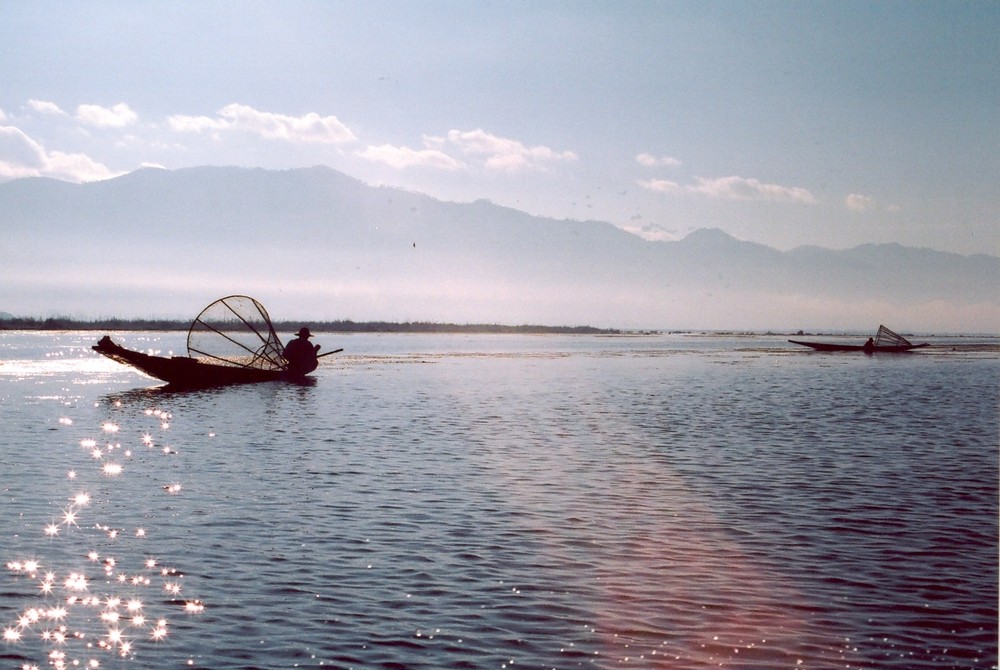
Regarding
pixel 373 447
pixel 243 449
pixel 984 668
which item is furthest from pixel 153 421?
pixel 984 668

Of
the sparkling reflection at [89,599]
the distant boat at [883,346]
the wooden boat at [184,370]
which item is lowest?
→ the sparkling reflection at [89,599]

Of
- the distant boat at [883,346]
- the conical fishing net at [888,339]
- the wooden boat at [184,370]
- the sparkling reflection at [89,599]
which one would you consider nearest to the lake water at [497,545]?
the sparkling reflection at [89,599]

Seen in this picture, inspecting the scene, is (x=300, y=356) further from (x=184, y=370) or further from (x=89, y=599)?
(x=89, y=599)

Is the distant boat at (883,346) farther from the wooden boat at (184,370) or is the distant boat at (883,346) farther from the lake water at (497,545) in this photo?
the lake water at (497,545)

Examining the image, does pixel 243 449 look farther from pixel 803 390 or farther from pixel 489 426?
pixel 803 390

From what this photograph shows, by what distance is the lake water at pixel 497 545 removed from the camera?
9992 mm

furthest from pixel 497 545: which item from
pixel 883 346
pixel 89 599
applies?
pixel 883 346

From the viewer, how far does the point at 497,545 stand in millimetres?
14523

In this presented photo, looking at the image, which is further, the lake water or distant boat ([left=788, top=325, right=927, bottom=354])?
distant boat ([left=788, top=325, right=927, bottom=354])

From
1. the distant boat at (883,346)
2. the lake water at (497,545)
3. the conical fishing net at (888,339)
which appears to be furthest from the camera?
the conical fishing net at (888,339)

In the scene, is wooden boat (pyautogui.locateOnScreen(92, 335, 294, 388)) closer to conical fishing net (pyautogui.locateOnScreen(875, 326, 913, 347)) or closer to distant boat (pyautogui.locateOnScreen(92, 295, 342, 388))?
distant boat (pyautogui.locateOnScreen(92, 295, 342, 388))

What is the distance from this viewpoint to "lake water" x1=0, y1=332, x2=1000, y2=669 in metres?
9.99

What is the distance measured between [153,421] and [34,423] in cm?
387

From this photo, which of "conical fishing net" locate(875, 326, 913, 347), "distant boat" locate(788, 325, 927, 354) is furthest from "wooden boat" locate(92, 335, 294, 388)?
"conical fishing net" locate(875, 326, 913, 347)
